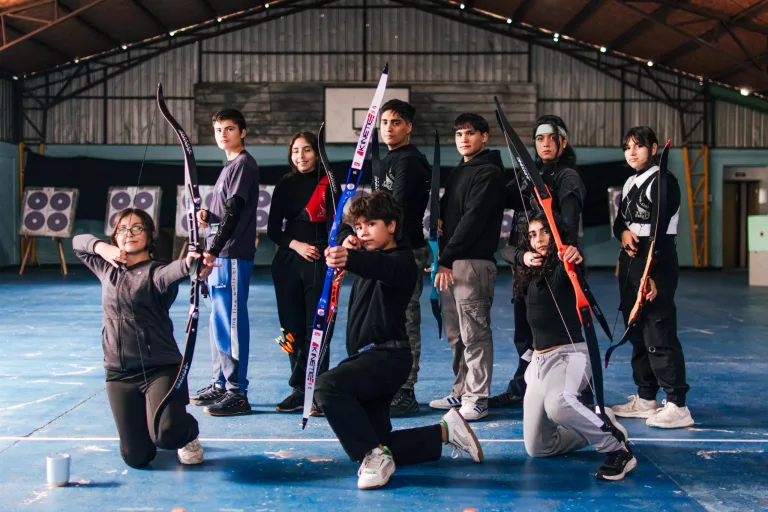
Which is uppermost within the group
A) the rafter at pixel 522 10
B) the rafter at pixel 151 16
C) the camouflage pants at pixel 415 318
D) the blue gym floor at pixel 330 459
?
the rafter at pixel 522 10

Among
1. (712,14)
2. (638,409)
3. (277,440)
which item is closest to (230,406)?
(277,440)

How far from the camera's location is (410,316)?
13.3 ft

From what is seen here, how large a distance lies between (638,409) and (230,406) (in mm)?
2057

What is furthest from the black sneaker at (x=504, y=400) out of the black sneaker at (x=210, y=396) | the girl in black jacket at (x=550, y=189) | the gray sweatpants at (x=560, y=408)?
the black sneaker at (x=210, y=396)

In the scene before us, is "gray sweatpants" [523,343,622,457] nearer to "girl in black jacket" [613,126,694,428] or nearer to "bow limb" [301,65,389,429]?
"girl in black jacket" [613,126,694,428]

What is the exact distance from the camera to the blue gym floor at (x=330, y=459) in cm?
271

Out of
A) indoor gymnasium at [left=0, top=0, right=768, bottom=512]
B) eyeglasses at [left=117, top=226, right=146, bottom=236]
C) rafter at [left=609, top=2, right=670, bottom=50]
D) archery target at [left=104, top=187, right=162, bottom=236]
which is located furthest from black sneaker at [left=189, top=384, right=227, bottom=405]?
archery target at [left=104, top=187, right=162, bottom=236]

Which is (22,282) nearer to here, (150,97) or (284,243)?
(150,97)

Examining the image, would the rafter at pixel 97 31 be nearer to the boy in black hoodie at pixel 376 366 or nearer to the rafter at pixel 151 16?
the rafter at pixel 151 16

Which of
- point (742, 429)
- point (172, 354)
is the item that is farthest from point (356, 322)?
point (742, 429)

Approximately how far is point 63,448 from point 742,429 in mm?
3083

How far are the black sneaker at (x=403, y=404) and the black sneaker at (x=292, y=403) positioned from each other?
483 mm

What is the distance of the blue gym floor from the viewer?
2713mm

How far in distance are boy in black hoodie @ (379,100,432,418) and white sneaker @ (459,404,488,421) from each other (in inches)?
10.4
